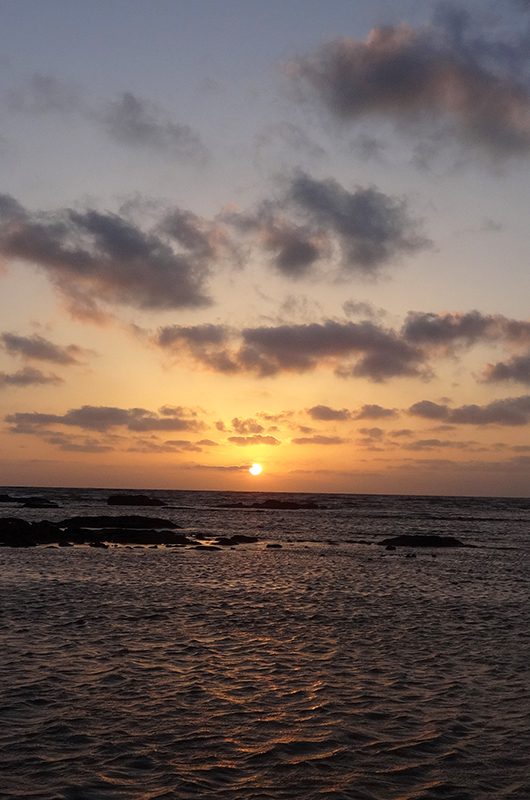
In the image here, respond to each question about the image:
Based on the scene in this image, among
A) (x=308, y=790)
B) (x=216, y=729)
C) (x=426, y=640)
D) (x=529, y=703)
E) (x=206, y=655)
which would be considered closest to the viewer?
(x=308, y=790)

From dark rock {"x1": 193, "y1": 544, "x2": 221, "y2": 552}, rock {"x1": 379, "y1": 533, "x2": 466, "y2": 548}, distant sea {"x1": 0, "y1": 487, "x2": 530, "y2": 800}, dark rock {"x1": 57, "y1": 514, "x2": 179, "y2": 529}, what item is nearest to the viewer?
distant sea {"x1": 0, "y1": 487, "x2": 530, "y2": 800}

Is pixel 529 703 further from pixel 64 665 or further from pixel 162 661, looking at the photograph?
pixel 64 665

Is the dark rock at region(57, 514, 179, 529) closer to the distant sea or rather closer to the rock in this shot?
the rock

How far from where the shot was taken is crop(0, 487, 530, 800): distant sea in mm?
12742

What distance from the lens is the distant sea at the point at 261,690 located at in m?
12.7

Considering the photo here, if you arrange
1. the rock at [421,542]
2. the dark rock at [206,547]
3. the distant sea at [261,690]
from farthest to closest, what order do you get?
the rock at [421,542], the dark rock at [206,547], the distant sea at [261,690]

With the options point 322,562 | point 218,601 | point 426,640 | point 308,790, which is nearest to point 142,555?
point 322,562

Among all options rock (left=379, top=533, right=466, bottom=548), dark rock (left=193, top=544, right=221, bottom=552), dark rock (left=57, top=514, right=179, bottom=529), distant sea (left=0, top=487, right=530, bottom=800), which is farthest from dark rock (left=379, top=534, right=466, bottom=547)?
distant sea (left=0, top=487, right=530, bottom=800)

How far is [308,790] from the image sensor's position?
40.2ft

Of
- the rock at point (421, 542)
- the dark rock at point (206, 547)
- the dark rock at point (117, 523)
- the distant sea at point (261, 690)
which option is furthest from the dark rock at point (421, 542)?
the distant sea at point (261, 690)

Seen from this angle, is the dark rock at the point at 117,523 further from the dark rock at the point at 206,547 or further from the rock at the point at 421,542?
the rock at the point at 421,542

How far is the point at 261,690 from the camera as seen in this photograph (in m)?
18.2

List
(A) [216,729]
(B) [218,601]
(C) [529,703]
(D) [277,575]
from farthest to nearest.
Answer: (D) [277,575] < (B) [218,601] < (C) [529,703] < (A) [216,729]

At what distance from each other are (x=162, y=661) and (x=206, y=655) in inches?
61.8
